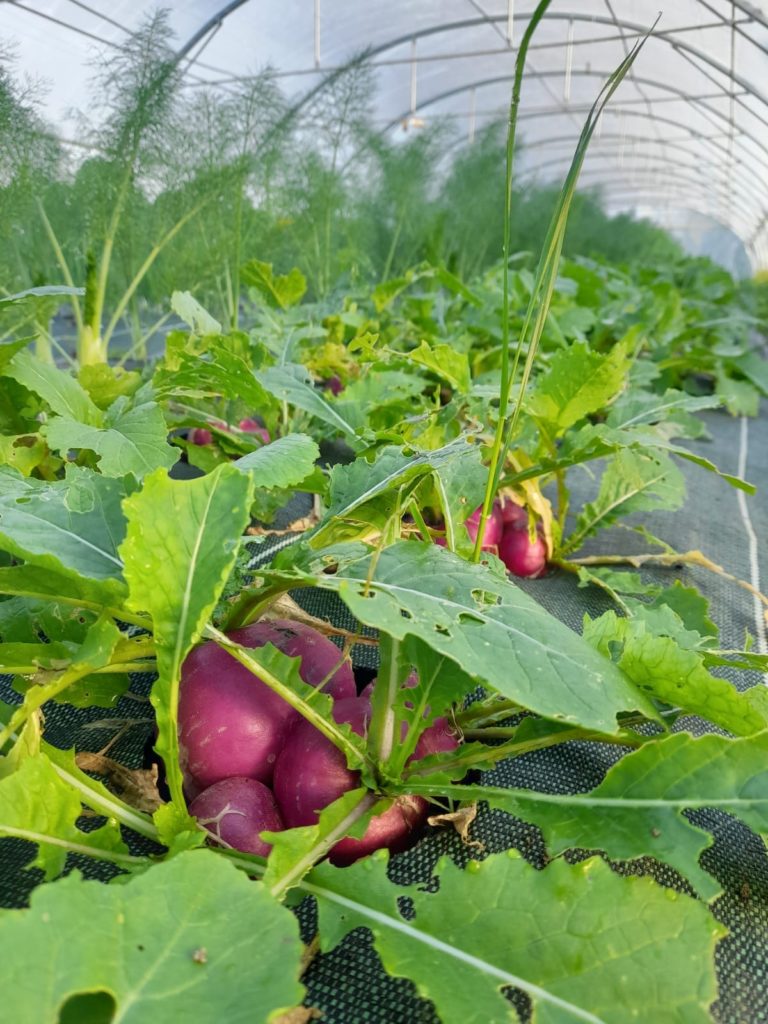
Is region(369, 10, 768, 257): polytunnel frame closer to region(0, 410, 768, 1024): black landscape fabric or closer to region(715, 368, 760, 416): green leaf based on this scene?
region(715, 368, 760, 416): green leaf

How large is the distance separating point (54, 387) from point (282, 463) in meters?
0.40

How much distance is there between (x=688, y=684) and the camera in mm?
544

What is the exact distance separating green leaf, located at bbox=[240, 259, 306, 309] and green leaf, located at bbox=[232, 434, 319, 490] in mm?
1019

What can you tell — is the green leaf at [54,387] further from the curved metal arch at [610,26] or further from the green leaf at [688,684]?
the curved metal arch at [610,26]

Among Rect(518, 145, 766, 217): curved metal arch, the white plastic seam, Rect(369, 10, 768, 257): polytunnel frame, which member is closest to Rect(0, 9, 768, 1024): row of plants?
the white plastic seam

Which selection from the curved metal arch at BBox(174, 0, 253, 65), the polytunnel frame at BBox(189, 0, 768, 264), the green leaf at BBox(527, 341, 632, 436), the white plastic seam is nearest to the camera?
the green leaf at BBox(527, 341, 632, 436)

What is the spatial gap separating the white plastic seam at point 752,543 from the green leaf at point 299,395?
592 millimetres

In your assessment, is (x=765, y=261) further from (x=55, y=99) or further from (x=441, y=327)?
(x=441, y=327)

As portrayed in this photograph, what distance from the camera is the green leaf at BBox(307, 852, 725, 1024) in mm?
399

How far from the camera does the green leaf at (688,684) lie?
54 centimetres

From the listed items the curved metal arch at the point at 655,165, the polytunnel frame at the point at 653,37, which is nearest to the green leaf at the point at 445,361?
the polytunnel frame at the point at 653,37

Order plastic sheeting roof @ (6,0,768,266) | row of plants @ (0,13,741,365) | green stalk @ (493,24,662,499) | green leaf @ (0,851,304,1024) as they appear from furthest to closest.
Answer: plastic sheeting roof @ (6,0,768,266), row of plants @ (0,13,741,365), green stalk @ (493,24,662,499), green leaf @ (0,851,304,1024)

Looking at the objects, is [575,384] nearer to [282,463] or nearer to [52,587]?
[282,463]

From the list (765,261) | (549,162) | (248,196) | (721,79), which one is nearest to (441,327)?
(248,196)
